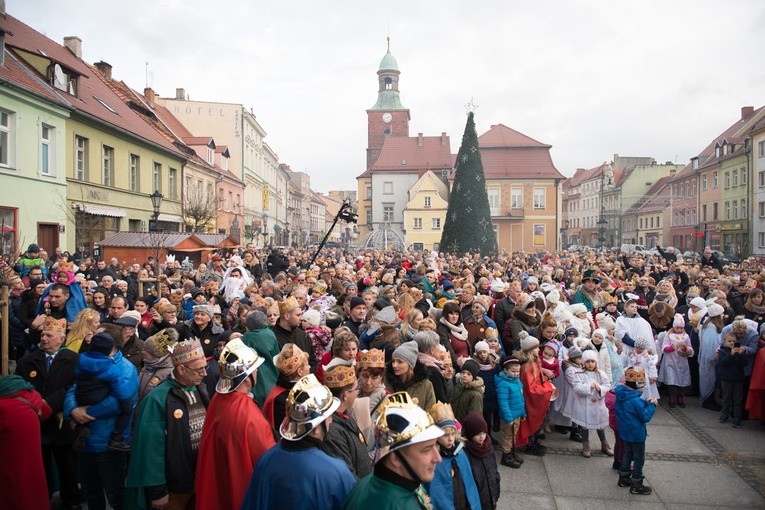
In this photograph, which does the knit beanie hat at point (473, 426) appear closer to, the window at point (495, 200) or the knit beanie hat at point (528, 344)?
the knit beanie hat at point (528, 344)

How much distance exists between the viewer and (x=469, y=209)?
37.5m

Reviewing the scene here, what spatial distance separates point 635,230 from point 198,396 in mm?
78272

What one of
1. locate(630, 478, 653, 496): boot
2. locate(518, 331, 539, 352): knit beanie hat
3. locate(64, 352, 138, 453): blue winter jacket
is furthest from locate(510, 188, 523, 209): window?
locate(64, 352, 138, 453): blue winter jacket

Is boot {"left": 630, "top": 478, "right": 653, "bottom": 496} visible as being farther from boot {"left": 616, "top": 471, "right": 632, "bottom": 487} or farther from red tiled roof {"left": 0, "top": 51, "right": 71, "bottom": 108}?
red tiled roof {"left": 0, "top": 51, "right": 71, "bottom": 108}

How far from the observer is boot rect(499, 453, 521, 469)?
6.64 m

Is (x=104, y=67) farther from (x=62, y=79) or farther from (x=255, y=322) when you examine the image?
(x=255, y=322)

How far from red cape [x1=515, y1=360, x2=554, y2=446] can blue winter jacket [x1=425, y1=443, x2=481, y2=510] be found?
2960 mm

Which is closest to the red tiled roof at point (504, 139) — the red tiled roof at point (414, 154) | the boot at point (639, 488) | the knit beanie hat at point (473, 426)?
the red tiled roof at point (414, 154)

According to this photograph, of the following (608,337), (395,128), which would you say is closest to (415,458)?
(608,337)

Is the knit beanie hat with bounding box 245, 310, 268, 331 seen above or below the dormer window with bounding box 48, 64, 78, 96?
below

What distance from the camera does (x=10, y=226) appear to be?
18.6m

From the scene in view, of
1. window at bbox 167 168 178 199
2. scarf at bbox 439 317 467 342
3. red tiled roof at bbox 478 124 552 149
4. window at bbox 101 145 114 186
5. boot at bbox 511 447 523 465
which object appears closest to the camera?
boot at bbox 511 447 523 465

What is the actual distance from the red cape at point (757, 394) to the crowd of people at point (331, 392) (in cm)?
2

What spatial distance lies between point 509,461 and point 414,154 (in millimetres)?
72021
